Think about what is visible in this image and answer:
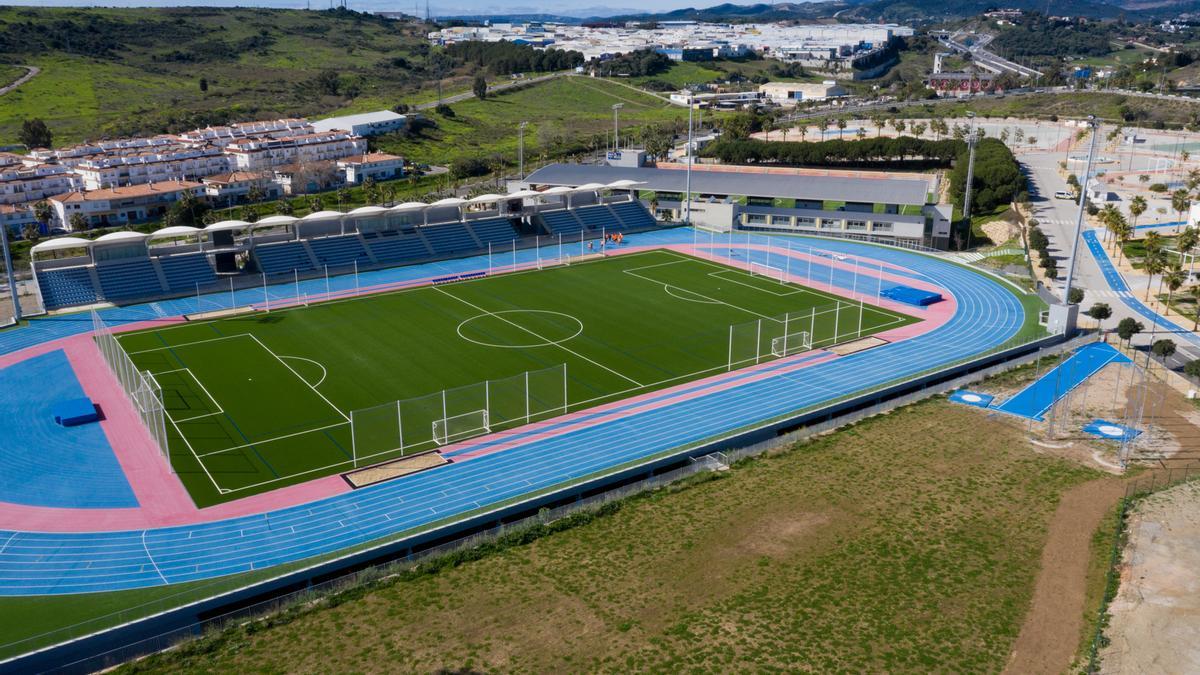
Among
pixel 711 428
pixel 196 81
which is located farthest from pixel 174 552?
pixel 196 81

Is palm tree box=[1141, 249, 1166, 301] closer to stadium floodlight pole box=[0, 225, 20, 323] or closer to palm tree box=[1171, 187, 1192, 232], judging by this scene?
palm tree box=[1171, 187, 1192, 232]

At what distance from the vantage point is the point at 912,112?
152 m

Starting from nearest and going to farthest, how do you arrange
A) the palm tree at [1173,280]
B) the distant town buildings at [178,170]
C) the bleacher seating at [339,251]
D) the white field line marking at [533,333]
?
the white field line marking at [533,333], the palm tree at [1173,280], the bleacher seating at [339,251], the distant town buildings at [178,170]

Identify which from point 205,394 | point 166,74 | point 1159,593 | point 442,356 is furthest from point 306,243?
point 166,74

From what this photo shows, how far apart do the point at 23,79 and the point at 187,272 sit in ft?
362

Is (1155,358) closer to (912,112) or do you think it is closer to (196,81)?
(912,112)

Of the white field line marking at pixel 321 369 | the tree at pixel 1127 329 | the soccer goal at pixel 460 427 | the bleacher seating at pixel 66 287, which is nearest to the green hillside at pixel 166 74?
the bleacher seating at pixel 66 287

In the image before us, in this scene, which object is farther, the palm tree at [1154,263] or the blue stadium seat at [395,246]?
the blue stadium seat at [395,246]

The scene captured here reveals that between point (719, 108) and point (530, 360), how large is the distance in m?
133

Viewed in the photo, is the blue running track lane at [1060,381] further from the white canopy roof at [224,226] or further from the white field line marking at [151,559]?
A: the white canopy roof at [224,226]

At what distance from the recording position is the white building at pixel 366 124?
120 meters

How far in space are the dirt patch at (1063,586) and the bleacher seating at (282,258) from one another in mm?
44447

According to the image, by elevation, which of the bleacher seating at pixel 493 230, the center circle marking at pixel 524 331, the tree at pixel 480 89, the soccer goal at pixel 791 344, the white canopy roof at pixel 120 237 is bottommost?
the center circle marking at pixel 524 331

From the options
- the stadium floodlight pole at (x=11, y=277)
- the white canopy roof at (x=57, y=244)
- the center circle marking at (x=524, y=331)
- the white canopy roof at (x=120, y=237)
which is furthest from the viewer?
the white canopy roof at (x=120, y=237)
